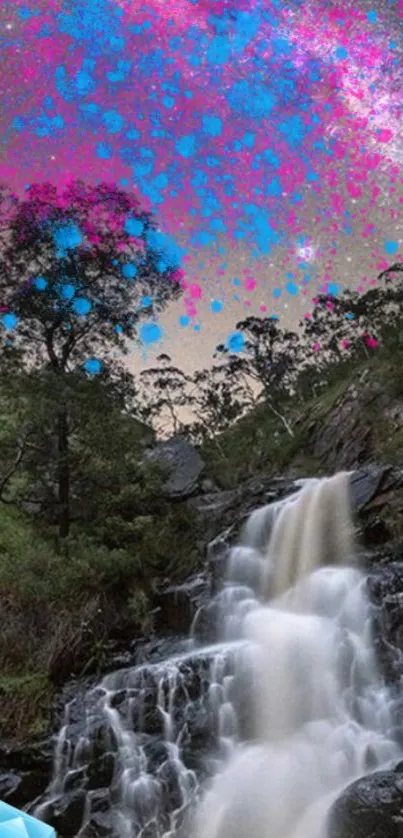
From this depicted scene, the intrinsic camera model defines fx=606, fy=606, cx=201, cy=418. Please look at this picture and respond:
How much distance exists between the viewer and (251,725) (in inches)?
325

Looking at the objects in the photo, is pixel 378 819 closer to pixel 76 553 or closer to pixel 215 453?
pixel 76 553

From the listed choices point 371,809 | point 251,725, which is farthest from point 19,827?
point 251,725

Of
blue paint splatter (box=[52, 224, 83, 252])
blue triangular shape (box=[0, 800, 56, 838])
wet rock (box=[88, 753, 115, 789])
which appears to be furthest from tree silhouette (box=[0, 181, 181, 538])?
blue triangular shape (box=[0, 800, 56, 838])

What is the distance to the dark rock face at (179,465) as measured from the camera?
18594 mm

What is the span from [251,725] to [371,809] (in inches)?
119

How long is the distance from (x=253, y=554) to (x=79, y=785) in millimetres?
7046

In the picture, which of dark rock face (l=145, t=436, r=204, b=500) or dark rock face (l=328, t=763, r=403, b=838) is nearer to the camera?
dark rock face (l=328, t=763, r=403, b=838)

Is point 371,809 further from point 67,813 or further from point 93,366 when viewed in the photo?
point 93,366

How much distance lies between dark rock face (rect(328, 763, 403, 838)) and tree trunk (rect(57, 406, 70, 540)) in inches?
372

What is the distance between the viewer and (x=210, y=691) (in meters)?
8.72

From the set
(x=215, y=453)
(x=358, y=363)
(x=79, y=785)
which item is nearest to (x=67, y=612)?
(x=79, y=785)

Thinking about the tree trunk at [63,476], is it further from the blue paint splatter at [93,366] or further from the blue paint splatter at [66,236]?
the blue paint splatter at [66,236]

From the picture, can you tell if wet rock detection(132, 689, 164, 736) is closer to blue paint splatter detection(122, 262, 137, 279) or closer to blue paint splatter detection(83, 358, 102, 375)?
blue paint splatter detection(83, 358, 102, 375)

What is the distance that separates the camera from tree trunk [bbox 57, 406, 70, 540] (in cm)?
1366
